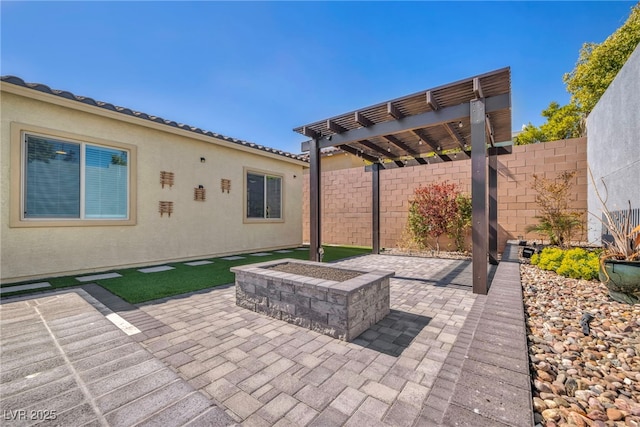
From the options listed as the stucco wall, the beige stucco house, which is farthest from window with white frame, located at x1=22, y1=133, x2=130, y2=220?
the stucco wall

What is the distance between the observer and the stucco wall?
497 centimetres

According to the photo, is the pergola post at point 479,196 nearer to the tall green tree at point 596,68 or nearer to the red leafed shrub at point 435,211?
the red leafed shrub at point 435,211

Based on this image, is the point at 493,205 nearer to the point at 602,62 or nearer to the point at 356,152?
the point at 356,152

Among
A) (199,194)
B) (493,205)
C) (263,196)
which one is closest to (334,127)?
(199,194)

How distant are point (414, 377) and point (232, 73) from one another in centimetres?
1096

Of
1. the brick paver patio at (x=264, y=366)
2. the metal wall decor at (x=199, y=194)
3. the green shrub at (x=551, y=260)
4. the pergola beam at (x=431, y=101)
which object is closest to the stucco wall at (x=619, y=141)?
the green shrub at (x=551, y=260)

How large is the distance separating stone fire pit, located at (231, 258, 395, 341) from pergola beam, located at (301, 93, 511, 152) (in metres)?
3.74

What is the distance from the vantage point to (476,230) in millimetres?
5324

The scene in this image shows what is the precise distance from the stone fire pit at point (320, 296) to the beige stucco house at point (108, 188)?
513cm

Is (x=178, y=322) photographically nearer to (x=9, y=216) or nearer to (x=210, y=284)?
(x=210, y=284)

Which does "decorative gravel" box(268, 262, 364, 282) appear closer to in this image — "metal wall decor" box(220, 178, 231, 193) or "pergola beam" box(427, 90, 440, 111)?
"pergola beam" box(427, 90, 440, 111)

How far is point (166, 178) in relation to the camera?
845cm

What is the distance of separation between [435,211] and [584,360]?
805 cm

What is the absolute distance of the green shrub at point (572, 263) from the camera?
4914 millimetres
